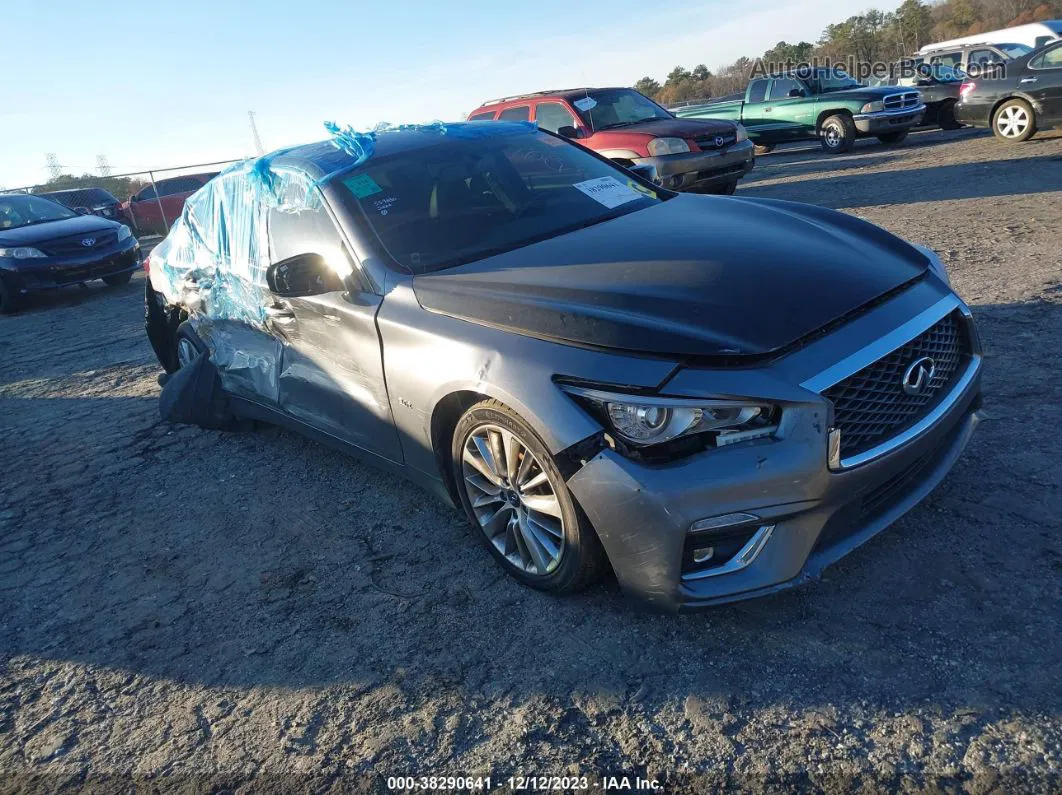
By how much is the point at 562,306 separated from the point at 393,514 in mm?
1611

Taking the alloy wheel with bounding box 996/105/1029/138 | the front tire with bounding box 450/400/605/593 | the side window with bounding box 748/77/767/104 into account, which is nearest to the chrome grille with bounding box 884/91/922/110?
the alloy wheel with bounding box 996/105/1029/138

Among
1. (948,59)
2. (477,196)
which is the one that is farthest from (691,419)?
(948,59)

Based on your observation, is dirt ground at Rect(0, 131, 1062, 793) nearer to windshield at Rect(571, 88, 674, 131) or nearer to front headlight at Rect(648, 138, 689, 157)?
front headlight at Rect(648, 138, 689, 157)

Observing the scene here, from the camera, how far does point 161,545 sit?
3.95 meters

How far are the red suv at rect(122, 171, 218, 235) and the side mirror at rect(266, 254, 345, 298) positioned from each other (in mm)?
20375

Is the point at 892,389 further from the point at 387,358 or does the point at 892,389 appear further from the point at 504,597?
the point at 387,358

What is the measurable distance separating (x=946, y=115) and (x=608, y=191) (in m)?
15.0

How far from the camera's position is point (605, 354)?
254 centimetres

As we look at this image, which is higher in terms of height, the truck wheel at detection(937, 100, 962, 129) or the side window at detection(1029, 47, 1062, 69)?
the side window at detection(1029, 47, 1062, 69)

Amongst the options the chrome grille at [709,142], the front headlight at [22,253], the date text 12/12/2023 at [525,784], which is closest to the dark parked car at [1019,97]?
the chrome grille at [709,142]

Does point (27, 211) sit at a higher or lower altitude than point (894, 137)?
higher

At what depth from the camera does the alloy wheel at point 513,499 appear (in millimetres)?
2809

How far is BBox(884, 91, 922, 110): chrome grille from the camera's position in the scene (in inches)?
574

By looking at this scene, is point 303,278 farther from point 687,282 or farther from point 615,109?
point 615,109
